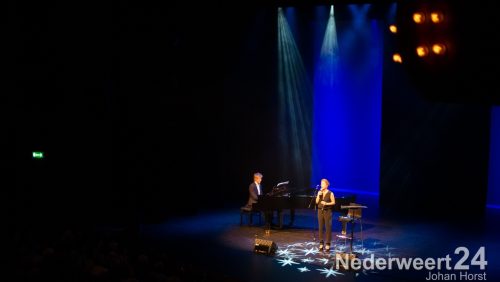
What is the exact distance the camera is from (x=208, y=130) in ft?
47.2

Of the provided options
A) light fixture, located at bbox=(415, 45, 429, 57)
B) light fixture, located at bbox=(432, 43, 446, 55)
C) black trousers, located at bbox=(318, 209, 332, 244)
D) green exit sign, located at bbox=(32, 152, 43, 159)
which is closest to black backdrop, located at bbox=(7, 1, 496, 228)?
green exit sign, located at bbox=(32, 152, 43, 159)

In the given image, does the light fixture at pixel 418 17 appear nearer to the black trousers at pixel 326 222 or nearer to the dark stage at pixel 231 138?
the dark stage at pixel 231 138

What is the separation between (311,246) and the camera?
32.5 feet

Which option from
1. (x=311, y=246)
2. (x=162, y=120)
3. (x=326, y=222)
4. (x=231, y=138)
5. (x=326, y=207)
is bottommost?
(x=311, y=246)

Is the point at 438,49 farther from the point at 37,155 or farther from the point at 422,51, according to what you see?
the point at 37,155

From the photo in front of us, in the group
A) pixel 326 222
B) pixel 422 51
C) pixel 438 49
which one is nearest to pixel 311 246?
pixel 326 222

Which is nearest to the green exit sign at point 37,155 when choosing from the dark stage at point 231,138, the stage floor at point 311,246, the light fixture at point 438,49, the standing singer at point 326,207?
the dark stage at point 231,138

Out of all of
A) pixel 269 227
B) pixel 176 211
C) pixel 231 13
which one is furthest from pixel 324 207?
pixel 231 13

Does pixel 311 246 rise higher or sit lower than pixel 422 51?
lower

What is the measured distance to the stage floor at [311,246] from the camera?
823 centimetres

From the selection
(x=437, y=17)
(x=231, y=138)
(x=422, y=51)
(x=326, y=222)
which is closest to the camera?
(x=437, y=17)

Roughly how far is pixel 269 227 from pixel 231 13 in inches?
240

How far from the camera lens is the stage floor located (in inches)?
324

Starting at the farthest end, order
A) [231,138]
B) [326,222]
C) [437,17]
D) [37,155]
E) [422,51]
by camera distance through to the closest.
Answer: [231,138], [37,155], [326,222], [422,51], [437,17]
